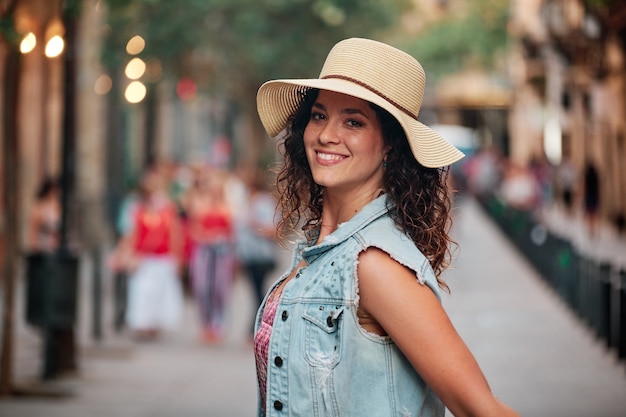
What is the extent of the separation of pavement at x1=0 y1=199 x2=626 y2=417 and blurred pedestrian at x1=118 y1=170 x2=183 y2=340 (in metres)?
0.30

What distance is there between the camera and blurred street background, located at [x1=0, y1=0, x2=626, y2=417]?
10539 mm

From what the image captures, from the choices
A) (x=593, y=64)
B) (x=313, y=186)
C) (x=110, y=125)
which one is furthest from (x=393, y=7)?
(x=313, y=186)

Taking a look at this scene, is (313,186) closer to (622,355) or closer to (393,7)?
(622,355)

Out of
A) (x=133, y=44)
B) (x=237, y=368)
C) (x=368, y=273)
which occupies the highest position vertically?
(x=133, y=44)

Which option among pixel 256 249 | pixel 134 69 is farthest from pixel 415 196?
pixel 134 69

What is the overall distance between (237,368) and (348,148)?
9162mm

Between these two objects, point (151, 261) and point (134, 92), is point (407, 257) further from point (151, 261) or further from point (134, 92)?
point (134, 92)

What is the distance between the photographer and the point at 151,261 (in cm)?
1409

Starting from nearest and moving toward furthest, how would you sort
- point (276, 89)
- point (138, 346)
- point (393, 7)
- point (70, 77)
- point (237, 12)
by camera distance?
point (276, 89) < point (70, 77) < point (138, 346) < point (237, 12) < point (393, 7)

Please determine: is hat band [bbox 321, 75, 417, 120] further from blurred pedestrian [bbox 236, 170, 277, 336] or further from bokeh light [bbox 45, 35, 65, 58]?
blurred pedestrian [bbox 236, 170, 277, 336]

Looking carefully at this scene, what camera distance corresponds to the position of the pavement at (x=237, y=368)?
9.74 m

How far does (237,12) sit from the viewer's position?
Answer: 2836 centimetres

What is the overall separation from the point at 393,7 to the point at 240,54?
567cm

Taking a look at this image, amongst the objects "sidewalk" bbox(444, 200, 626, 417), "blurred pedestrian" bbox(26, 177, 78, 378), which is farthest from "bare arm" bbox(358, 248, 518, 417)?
"blurred pedestrian" bbox(26, 177, 78, 378)
